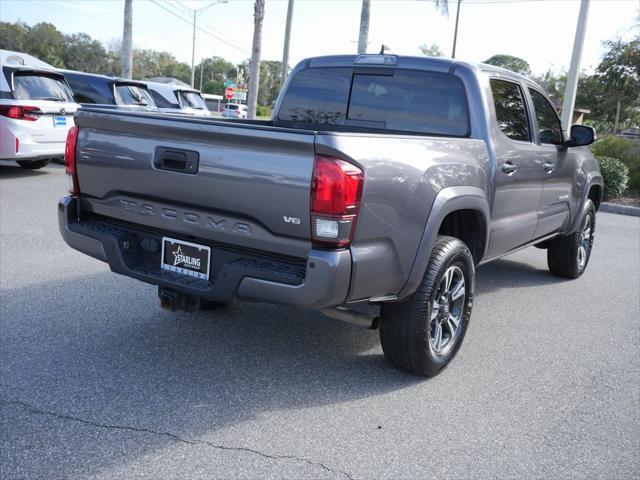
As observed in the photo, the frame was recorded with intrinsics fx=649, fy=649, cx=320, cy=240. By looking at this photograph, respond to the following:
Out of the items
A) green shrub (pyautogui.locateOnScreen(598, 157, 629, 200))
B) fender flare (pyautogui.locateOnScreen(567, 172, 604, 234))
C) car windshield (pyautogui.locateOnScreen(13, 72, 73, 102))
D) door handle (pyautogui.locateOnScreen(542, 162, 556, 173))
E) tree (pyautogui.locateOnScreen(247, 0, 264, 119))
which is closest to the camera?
door handle (pyautogui.locateOnScreen(542, 162, 556, 173))

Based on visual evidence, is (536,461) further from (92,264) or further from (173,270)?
(92,264)

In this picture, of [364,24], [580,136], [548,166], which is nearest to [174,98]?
[364,24]

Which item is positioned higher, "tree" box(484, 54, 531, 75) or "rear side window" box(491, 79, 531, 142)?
"tree" box(484, 54, 531, 75)

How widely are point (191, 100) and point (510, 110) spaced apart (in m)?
12.6

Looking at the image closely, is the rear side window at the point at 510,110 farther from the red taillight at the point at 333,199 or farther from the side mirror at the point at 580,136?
the red taillight at the point at 333,199

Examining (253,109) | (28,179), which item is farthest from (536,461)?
(253,109)

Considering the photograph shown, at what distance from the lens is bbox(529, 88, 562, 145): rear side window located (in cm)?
552

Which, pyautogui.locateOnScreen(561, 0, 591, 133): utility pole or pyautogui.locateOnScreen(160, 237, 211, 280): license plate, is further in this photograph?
pyautogui.locateOnScreen(561, 0, 591, 133): utility pole

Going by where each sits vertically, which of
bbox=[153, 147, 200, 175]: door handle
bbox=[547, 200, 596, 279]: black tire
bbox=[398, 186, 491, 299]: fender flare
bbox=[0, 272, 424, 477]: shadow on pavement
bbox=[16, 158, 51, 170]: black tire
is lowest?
bbox=[0, 272, 424, 477]: shadow on pavement

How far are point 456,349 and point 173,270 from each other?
1.89 m

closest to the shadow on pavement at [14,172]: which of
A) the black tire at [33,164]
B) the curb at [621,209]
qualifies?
the black tire at [33,164]

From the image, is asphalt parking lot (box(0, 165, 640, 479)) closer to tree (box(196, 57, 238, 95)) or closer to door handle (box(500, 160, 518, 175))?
door handle (box(500, 160, 518, 175))

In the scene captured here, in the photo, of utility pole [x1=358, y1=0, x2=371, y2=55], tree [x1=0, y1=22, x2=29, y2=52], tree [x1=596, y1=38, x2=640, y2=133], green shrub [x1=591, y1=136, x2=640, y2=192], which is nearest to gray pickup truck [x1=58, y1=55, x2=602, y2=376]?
green shrub [x1=591, y1=136, x2=640, y2=192]

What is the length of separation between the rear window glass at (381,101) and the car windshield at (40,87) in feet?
21.9
